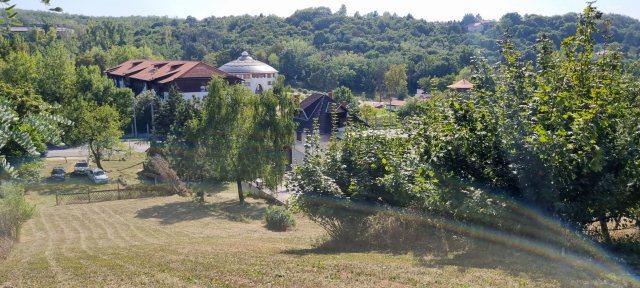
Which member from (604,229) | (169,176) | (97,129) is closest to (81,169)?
(97,129)

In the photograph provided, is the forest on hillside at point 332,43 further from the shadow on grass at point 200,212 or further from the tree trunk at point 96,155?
the shadow on grass at point 200,212

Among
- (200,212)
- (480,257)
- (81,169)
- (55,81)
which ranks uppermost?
(480,257)

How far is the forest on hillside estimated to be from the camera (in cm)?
9250

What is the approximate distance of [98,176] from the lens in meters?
33.6

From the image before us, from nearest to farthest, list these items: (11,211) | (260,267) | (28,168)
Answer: (260,267), (11,211), (28,168)

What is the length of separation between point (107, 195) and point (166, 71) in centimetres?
3218

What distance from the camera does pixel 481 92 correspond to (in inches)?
464

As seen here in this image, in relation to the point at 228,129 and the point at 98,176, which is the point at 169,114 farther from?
the point at 228,129

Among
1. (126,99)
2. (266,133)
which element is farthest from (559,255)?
(126,99)

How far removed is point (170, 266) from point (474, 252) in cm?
598

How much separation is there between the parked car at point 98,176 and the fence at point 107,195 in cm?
454

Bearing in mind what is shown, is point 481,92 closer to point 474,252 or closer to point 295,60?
point 474,252

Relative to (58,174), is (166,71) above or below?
above

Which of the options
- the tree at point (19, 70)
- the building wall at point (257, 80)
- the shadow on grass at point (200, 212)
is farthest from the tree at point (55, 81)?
the shadow on grass at point (200, 212)
